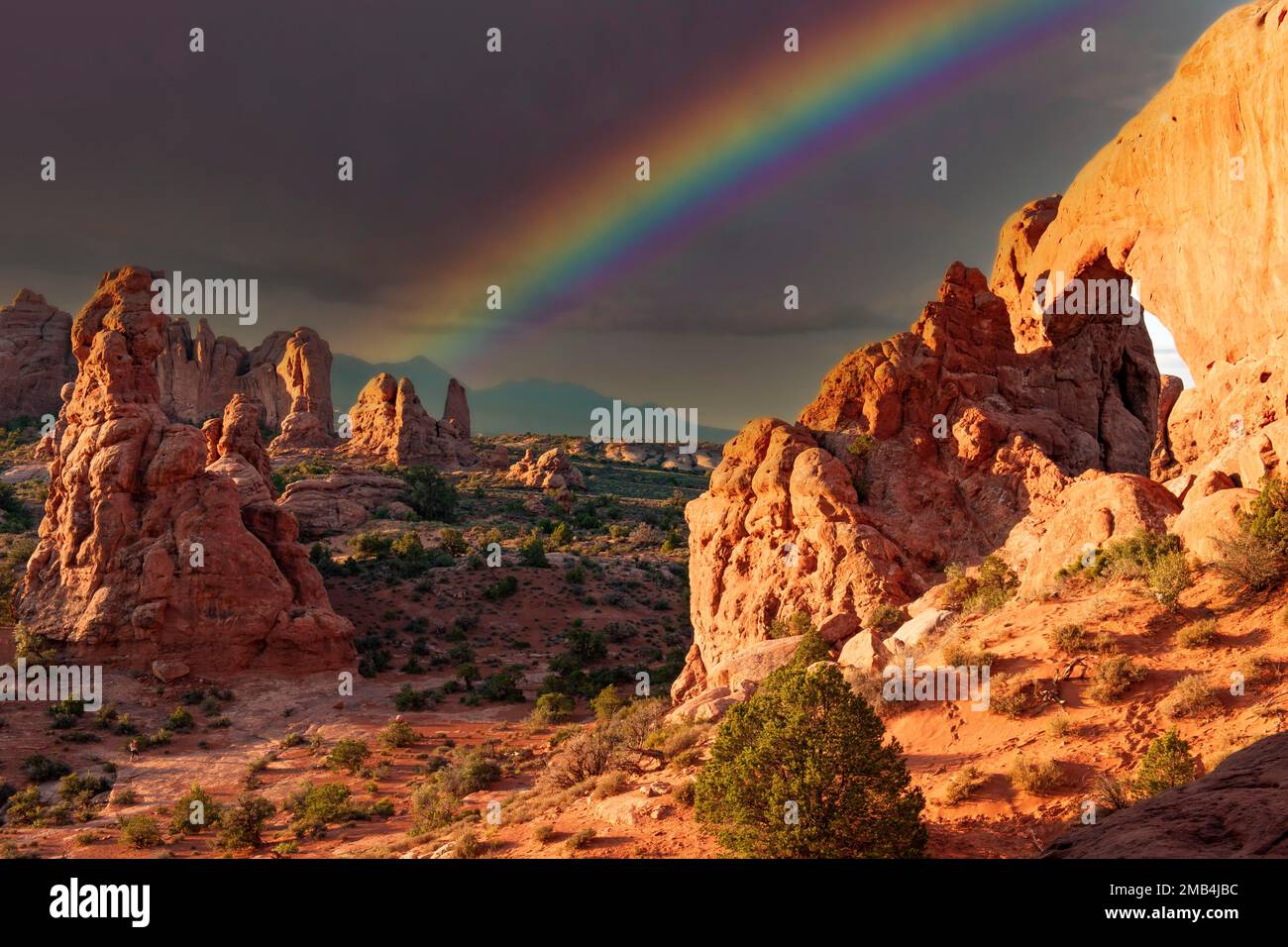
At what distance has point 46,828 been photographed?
2439cm

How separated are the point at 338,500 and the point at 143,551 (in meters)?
26.1

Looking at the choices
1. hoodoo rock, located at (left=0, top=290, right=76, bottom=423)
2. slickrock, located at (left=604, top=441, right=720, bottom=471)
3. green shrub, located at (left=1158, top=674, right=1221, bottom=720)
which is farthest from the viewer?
slickrock, located at (left=604, top=441, right=720, bottom=471)

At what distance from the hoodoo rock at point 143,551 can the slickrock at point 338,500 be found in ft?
65.8

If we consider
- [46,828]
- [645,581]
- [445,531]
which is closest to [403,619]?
[445,531]

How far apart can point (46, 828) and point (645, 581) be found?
37.9 m

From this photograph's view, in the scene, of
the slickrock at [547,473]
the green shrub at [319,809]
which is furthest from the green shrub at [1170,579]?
the slickrock at [547,473]

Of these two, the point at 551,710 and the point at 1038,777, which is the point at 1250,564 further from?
the point at 551,710

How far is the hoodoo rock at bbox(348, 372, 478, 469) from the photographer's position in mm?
82500

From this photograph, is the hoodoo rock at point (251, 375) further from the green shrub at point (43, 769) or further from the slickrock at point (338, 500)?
the green shrub at point (43, 769)

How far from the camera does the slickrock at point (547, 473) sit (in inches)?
3258

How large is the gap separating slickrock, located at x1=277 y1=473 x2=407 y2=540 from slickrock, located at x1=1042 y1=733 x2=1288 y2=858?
2319 inches

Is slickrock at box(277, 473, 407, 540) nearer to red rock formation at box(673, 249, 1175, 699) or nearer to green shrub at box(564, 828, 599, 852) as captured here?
red rock formation at box(673, 249, 1175, 699)

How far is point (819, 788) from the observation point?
1153cm

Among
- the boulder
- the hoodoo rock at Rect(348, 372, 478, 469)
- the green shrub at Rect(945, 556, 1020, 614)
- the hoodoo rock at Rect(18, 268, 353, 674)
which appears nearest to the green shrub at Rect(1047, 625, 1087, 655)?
the boulder
